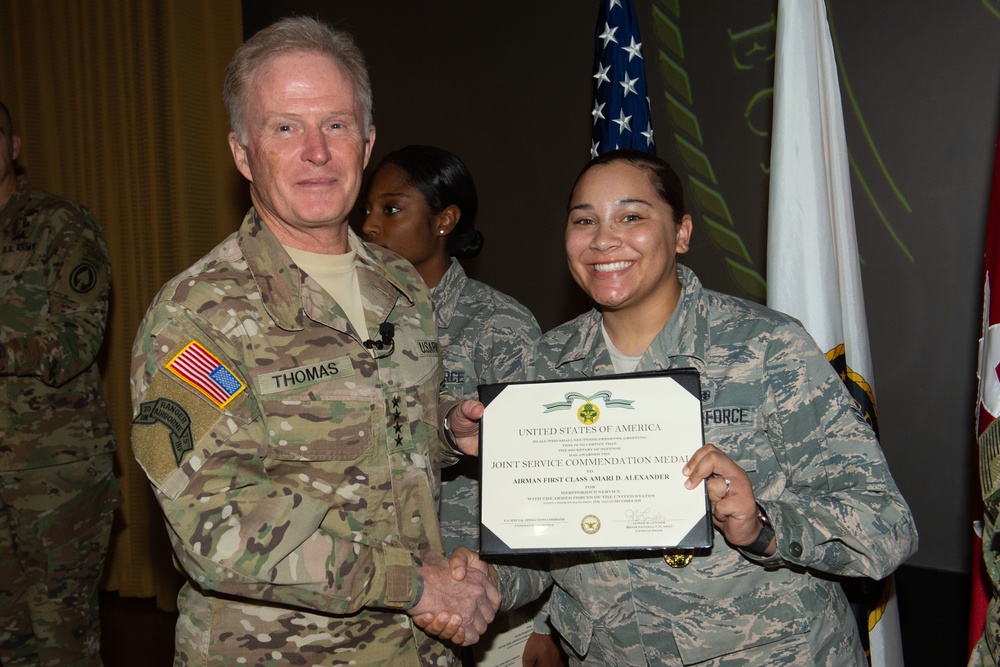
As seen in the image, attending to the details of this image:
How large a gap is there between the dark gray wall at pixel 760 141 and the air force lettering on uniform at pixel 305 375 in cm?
197

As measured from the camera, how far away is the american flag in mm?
2584

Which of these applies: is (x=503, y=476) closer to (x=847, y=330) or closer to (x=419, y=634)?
(x=419, y=634)

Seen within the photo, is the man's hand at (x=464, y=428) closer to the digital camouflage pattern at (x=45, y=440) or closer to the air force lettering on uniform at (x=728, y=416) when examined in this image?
the air force lettering on uniform at (x=728, y=416)

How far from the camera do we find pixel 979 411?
1.88 meters

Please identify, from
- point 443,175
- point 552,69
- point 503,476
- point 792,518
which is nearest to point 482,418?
point 503,476

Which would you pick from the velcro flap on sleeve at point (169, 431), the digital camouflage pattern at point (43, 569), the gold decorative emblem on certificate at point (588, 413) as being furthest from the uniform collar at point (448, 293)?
the digital camouflage pattern at point (43, 569)

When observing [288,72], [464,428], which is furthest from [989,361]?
[288,72]

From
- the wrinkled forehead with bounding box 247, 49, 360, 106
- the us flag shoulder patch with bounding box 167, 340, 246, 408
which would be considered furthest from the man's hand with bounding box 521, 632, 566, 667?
the wrinkled forehead with bounding box 247, 49, 360, 106

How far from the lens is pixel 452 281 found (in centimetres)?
263

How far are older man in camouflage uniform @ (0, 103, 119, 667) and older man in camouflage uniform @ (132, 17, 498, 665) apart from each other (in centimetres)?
171

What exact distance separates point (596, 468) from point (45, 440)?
2.43m

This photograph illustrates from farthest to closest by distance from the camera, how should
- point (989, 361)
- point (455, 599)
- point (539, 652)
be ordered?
point (539, 652), point (989, 361), point (455, 599)

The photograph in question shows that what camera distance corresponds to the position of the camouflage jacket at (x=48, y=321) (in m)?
2.89

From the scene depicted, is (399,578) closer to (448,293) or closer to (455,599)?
(455,599)
